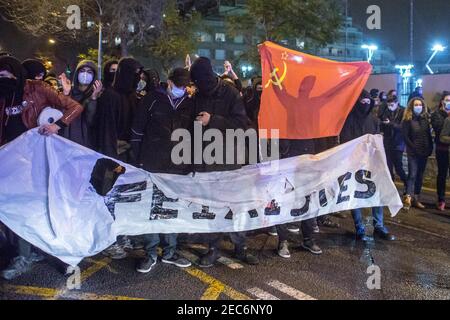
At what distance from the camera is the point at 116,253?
5.17 metres

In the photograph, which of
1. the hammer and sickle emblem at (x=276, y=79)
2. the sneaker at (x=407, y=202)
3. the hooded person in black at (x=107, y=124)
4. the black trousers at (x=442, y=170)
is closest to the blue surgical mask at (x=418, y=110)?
the black trousers at (x=442, y=170)

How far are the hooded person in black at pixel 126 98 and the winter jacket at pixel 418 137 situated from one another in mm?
4594

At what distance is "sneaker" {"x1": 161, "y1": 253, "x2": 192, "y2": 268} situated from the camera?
16.1 feet

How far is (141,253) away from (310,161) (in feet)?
6.95

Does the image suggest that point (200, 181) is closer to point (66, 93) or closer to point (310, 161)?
point (310, 161)

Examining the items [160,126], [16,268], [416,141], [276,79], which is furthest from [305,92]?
[16,268]

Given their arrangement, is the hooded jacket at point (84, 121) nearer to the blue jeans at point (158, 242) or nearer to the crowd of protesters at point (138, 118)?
the crowd of protesters at point (138, 118)

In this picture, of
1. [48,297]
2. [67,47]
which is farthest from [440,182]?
[67,47]

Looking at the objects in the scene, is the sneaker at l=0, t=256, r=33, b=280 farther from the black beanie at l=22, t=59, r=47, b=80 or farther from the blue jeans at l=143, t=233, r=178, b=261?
the black beanie at l=22, t=59, r=47, b=80

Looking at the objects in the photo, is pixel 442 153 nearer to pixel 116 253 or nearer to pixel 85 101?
pixel 116 253

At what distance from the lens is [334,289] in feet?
14.0

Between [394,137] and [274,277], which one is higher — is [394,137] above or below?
above

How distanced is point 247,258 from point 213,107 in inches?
63.2

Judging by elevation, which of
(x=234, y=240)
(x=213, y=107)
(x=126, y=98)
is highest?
(x=126, y=98)
